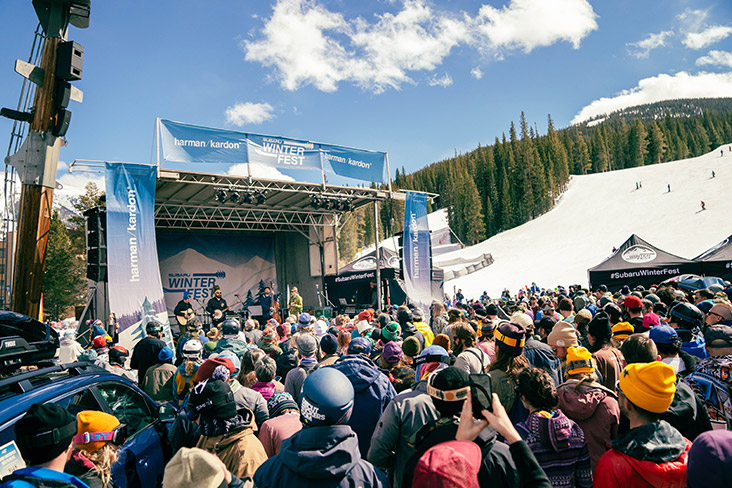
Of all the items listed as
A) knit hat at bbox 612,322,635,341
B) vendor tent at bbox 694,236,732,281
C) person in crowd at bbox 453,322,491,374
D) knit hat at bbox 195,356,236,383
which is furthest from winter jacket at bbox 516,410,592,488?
vendor tent at bbox 694,236,732,281

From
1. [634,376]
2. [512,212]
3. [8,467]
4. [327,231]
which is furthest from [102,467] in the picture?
[512,212]

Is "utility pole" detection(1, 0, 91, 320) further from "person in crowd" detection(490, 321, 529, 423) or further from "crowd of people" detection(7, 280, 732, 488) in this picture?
"person in crowd" detection(490, 321, 529, 423)

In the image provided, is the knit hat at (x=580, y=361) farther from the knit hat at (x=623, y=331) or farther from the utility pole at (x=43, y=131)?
the utility pole at (x=43, y=131)

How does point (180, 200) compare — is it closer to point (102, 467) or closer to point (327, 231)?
point (327, 231)

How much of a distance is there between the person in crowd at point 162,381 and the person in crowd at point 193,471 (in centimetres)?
350

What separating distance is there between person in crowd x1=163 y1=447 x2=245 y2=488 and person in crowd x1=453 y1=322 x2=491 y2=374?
2.30m

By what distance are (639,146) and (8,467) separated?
365 feet

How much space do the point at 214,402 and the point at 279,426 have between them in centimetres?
61

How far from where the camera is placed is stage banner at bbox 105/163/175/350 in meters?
10.0

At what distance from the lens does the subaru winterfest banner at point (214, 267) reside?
19.3 m

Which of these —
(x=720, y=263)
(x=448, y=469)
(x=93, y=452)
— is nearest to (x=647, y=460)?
(x=448, y=469)

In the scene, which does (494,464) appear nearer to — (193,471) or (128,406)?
(193,471)

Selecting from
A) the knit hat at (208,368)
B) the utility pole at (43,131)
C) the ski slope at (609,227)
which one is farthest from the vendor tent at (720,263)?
the utility pole at (43,131)

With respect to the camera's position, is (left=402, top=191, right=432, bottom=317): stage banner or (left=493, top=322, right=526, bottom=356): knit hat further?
(left=402, top=191, right=432, bottom=317): stage banner
